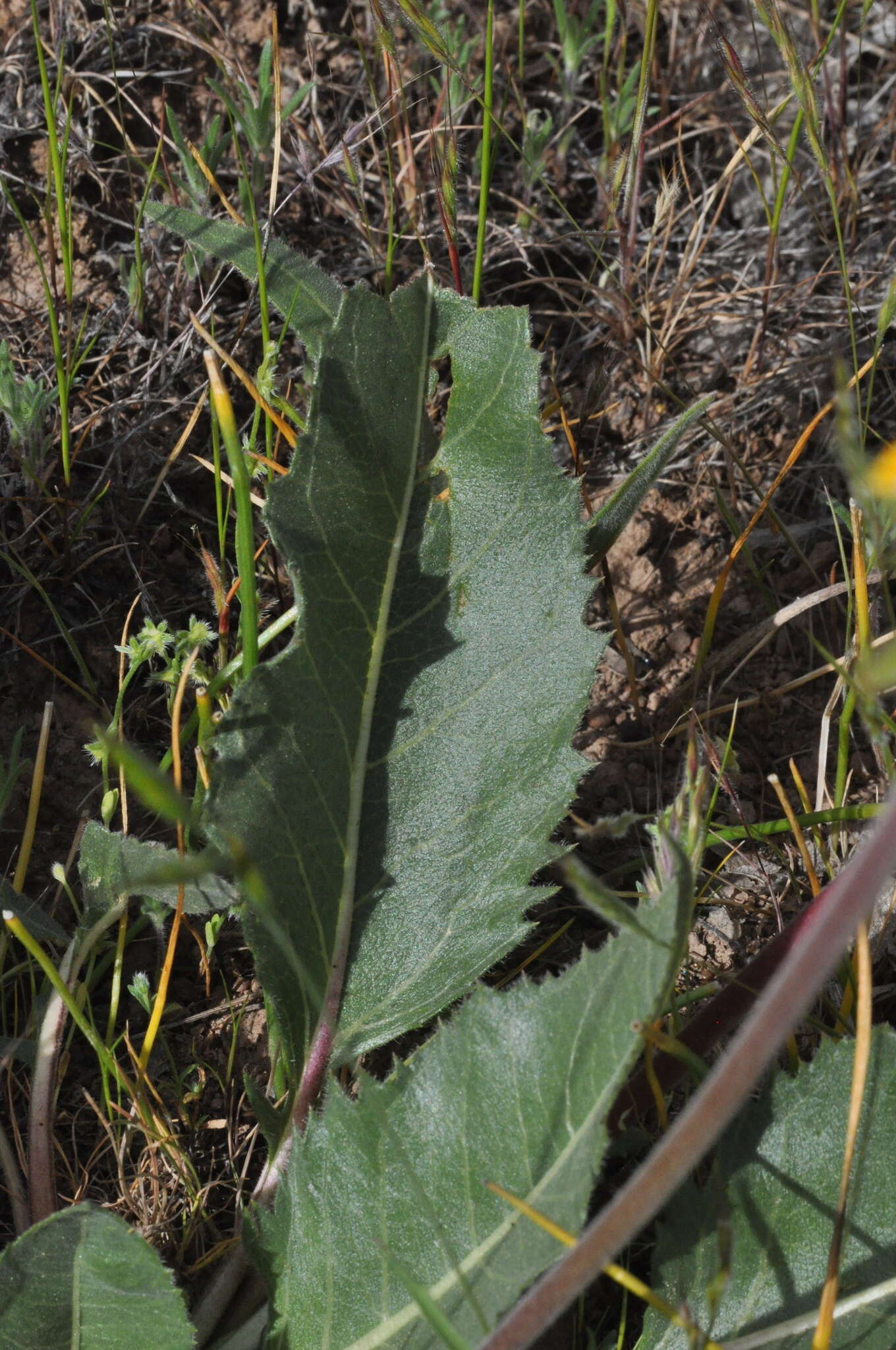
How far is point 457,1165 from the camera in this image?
4.15ft

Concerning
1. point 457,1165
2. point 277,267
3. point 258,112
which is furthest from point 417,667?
point 258,112

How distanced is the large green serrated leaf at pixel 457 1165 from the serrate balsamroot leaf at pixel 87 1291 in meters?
0.15

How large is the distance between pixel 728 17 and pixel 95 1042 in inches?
88.2

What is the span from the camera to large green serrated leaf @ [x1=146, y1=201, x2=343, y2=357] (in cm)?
178

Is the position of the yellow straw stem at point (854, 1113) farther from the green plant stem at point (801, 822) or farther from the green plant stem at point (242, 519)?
the green plant stem at point (242, 519)

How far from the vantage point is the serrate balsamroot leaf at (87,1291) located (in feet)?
3.97

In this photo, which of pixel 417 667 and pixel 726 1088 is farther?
pixel 417 667

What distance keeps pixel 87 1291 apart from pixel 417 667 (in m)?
0.79

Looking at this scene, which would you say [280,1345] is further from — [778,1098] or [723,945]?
[723,945]

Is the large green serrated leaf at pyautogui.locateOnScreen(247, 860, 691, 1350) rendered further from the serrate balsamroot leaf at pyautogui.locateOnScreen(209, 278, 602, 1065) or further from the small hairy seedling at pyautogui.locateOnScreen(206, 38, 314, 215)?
the small hairy seedling at pyautogui.locateOnScreen(206, 38, 314, 215)

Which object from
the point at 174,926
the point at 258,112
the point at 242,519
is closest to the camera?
the point at 242,519

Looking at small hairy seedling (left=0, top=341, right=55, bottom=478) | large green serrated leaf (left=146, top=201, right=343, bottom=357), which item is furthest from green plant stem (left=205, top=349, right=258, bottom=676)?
small hairy seedling (left=0, top=341, right=55, bottom=478)

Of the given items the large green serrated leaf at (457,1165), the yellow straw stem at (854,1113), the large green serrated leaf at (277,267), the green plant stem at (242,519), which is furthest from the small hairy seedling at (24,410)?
the yellow straw stem at (854,1113)

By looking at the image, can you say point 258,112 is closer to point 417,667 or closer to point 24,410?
point 24,410
